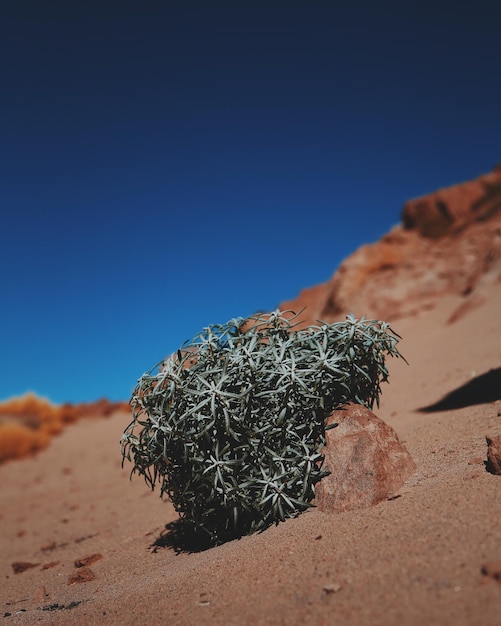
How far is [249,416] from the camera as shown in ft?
13.5

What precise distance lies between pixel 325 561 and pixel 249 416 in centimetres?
124

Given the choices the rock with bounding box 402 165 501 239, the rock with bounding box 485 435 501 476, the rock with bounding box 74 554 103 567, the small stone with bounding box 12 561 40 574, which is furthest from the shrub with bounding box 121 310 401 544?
the rock with bounding box 402 165 501 239

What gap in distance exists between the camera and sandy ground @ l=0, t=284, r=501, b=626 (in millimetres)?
2578

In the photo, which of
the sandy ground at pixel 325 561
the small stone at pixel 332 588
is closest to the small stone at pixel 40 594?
the sandy ground at pixel 325 561

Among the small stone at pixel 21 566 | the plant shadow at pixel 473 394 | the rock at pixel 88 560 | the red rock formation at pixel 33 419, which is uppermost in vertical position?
the red rock formation at pixel 33 419

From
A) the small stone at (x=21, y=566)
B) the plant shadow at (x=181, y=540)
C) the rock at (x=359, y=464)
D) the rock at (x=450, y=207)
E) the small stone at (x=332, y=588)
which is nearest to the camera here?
the small stone at (x=332, y=588)

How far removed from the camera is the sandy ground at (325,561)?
8.46 ft

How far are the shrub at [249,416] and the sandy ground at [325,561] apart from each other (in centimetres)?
26

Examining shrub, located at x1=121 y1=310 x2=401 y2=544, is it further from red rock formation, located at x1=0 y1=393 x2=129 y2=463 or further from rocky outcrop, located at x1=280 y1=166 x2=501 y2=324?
red rock formation, located at x1=0 y1=393 x2=129 y2=463

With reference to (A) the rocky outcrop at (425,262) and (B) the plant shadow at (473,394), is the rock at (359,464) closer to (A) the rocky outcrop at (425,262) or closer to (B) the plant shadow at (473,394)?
(B) the plant shadow at (473,394)

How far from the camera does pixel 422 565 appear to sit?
2730 millimetres

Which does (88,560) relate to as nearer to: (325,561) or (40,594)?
(40,594)

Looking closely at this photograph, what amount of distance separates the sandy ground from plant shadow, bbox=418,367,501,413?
0.04 m

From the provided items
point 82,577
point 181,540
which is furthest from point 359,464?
point 82,577
